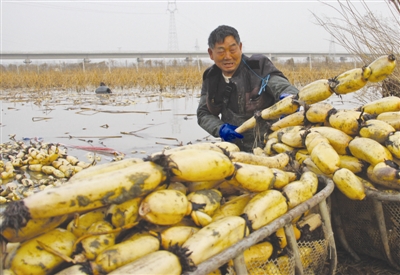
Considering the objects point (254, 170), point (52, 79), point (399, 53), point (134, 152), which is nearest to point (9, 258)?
point (254, 170)

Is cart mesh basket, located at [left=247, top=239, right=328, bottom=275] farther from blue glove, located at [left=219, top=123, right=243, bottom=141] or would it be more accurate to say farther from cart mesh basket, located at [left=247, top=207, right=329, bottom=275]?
blue glove, located at [left=219, top=123, right=243, bottom=141]

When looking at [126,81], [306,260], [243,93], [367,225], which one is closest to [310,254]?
[306,260]

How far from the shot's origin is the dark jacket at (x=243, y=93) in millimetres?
3629

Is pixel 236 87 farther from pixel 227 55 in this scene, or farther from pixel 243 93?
pixel 227 55

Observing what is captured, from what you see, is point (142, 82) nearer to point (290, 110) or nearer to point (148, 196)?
point (290, 110)

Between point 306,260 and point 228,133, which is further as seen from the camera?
point 228,133

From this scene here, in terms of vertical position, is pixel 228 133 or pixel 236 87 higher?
pixel 236 87

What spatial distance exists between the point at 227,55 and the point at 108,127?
4348 millimetres

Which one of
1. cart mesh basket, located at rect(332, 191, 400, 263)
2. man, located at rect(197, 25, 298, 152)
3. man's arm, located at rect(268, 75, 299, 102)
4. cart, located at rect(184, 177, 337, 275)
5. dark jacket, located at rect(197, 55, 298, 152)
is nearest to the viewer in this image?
cart, located at rect(184, 177, 337, 275)

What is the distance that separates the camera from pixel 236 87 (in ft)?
12.3

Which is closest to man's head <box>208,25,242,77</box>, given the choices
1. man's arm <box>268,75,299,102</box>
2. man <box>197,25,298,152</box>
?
man <box>197,25,298,152</box>

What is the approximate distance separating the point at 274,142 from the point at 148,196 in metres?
1.46

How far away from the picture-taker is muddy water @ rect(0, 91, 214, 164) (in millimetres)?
5879

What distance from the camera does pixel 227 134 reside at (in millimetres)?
3473
